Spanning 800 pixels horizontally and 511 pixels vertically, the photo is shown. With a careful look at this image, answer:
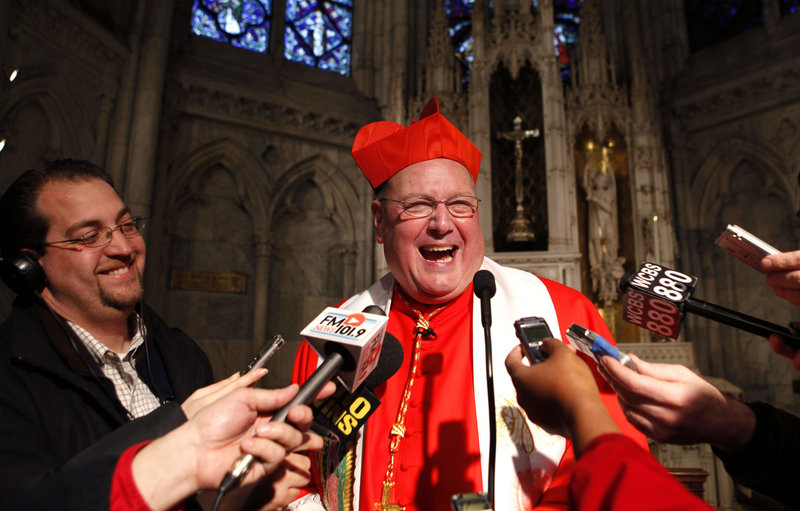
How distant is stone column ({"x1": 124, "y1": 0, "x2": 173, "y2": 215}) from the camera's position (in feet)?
20.3

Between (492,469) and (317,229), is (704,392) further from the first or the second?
(317,229)

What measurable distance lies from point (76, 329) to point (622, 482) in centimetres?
180

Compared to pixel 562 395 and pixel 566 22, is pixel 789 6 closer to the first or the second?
pixel 566 22

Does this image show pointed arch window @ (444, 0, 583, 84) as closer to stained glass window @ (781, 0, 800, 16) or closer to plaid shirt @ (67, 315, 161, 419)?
stained glass window @ (781, 0, 800, 16)

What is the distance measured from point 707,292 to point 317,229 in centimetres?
602

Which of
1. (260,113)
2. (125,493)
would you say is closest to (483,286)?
(125,493)

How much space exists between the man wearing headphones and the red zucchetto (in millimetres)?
985

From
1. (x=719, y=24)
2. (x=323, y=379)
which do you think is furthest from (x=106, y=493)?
(x=719, y=24)

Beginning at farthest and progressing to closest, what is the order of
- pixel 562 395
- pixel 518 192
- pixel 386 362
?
pixel 518 192 < pixel 386 362 < pixel 562 395

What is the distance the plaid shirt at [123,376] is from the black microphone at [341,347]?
101cm

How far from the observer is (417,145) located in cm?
201

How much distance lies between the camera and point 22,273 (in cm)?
161

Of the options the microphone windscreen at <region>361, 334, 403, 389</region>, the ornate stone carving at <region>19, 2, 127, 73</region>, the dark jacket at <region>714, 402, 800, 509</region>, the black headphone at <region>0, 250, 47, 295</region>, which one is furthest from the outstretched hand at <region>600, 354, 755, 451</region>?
the ornate stone carving at <region>19, 2, 127, 73</region>

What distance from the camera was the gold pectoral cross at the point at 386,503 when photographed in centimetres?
150
